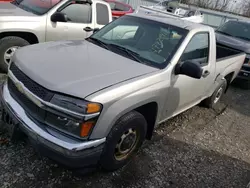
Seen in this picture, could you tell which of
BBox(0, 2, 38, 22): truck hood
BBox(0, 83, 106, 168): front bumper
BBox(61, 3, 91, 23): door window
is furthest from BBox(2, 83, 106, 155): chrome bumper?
BBox(61, 3, 91, 23): door window

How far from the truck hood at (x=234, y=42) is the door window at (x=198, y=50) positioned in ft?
10.1

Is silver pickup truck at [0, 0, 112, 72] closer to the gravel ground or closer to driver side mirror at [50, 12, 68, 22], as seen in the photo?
driver side mirror at [50, 12, 68, 22]

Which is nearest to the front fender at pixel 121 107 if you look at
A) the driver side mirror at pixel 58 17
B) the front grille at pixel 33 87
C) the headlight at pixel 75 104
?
the headlight at pixel 75 104

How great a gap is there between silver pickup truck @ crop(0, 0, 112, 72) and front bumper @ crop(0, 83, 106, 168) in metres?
2.85

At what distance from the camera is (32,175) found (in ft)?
9.53

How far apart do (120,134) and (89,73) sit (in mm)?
720

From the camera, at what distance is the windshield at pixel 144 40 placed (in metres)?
3.41

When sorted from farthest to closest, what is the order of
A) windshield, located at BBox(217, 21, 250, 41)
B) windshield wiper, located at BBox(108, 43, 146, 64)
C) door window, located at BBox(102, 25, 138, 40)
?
windshield, located at BBox(217, 21, 250, 41)
door window, located at BBox(102, 25, 138, 40)
windshield wiper, located at BBox(108, 43, 146, 64)

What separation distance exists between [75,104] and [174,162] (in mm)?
1811

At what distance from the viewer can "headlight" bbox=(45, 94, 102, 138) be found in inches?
95.0

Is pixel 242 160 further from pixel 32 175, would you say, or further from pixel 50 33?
pixel 50 33

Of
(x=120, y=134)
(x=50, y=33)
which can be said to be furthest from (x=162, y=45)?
(x=50, y=33)

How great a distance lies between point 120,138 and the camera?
9.68ft

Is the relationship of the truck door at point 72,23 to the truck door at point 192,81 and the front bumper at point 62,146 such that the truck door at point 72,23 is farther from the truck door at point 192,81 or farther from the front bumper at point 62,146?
the front bumper at point 62,146
